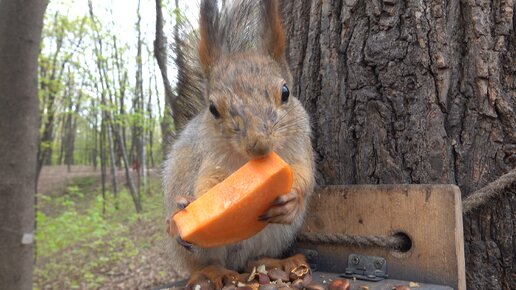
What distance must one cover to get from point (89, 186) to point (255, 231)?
1868 centimetres

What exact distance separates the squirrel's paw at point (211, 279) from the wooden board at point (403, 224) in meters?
0.30

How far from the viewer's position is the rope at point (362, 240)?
139cm

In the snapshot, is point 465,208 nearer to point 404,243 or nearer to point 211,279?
point 404,243

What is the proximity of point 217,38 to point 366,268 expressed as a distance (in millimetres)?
936

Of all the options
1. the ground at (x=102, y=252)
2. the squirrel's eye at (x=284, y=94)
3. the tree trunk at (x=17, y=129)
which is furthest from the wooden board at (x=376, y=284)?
the ground at (x=102, y=252)

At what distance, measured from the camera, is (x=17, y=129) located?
2764mm

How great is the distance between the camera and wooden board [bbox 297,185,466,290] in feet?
4.18

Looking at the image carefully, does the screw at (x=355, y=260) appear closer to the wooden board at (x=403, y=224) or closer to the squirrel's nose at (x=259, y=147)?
the wooden board at (x=403, y=224)

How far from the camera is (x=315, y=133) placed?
1797 millimetres

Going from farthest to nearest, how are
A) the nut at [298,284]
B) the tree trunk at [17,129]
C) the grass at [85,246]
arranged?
1. the grass at [85,246]
2. the tree trunk at [17,129]
3. the nut at [298,284]

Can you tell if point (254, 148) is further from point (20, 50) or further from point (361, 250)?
point (20, 50)

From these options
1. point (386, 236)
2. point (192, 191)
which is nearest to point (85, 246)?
point (192, 191)

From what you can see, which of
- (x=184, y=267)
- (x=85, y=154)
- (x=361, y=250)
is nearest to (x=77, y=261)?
(x=184, y=267)

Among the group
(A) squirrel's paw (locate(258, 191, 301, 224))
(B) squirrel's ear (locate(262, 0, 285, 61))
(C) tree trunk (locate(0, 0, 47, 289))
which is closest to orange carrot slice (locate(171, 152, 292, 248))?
(A) squirrel's paw (locate(258, 191, 301, 224))
